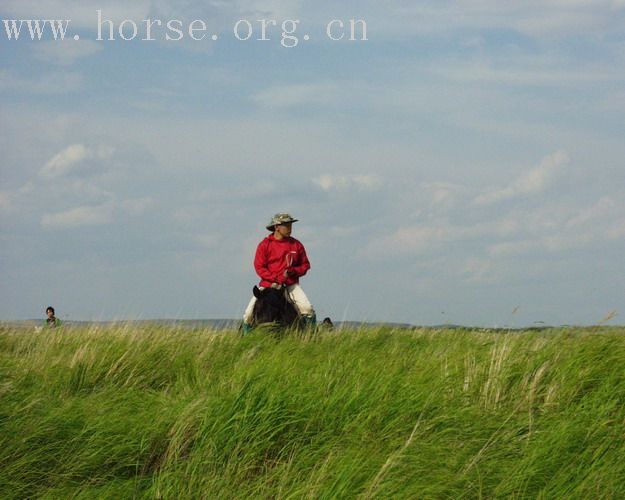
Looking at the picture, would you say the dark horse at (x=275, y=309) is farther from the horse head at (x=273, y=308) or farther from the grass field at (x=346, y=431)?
the grass field at (x=346, y=431)

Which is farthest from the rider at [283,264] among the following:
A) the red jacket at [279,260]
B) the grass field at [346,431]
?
the grass field at [346,431]

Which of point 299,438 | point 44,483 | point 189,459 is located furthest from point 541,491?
point 44,483

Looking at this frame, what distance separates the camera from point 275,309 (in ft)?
39.3

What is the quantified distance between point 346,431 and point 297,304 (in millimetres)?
6785

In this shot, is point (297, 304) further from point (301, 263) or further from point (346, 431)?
point (346, 431)

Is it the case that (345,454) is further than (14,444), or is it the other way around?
(14,444)

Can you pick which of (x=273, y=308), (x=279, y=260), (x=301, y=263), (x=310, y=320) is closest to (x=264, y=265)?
(x=279, y=260)

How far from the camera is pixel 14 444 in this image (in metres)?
5.50

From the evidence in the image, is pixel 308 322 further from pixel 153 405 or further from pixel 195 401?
pixel 195 401

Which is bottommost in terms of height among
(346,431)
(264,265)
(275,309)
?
(346,431)

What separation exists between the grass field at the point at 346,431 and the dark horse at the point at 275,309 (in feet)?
13.9

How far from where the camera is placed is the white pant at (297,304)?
1227 cm

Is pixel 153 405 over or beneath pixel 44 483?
over

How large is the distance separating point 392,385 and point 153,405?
1.94m
